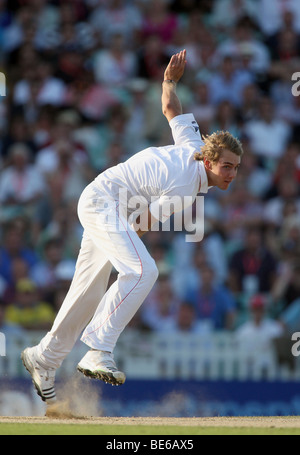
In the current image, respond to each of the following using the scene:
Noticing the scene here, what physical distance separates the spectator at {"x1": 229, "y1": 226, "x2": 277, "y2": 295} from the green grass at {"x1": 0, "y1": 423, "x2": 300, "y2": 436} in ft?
15.5

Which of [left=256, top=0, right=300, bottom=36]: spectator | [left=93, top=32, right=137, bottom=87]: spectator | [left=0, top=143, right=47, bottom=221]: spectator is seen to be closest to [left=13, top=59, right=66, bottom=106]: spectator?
[left=93, top=32, right=137, bottom=87]: spectator

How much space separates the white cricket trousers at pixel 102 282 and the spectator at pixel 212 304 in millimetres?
3794

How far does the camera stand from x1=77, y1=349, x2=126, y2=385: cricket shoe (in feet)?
19.6

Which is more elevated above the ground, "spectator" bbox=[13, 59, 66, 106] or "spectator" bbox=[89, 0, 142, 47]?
"spectator" bbox=[89, 0, 142, 47]

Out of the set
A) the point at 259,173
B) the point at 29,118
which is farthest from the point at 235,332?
the point at 29,118

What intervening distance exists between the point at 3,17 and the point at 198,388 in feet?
24.0

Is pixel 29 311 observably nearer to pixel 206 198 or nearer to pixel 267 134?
pixel 206 198

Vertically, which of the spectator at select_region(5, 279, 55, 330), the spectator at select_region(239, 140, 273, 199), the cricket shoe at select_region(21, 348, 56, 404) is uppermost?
the spectator at select_region(239, 140, 273, 199)

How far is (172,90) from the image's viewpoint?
6828 mm

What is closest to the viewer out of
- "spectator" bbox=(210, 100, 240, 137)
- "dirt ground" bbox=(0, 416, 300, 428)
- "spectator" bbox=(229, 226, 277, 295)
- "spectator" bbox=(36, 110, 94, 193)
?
"dirt ground" bbox=(0, 416, 300, 428)

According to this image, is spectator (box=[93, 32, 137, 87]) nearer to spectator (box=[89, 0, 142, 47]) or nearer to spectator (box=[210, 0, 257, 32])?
spectator (box=[89, 0, 142, 47])

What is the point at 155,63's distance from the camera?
12859 millimetres

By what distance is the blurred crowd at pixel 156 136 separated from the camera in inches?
411
